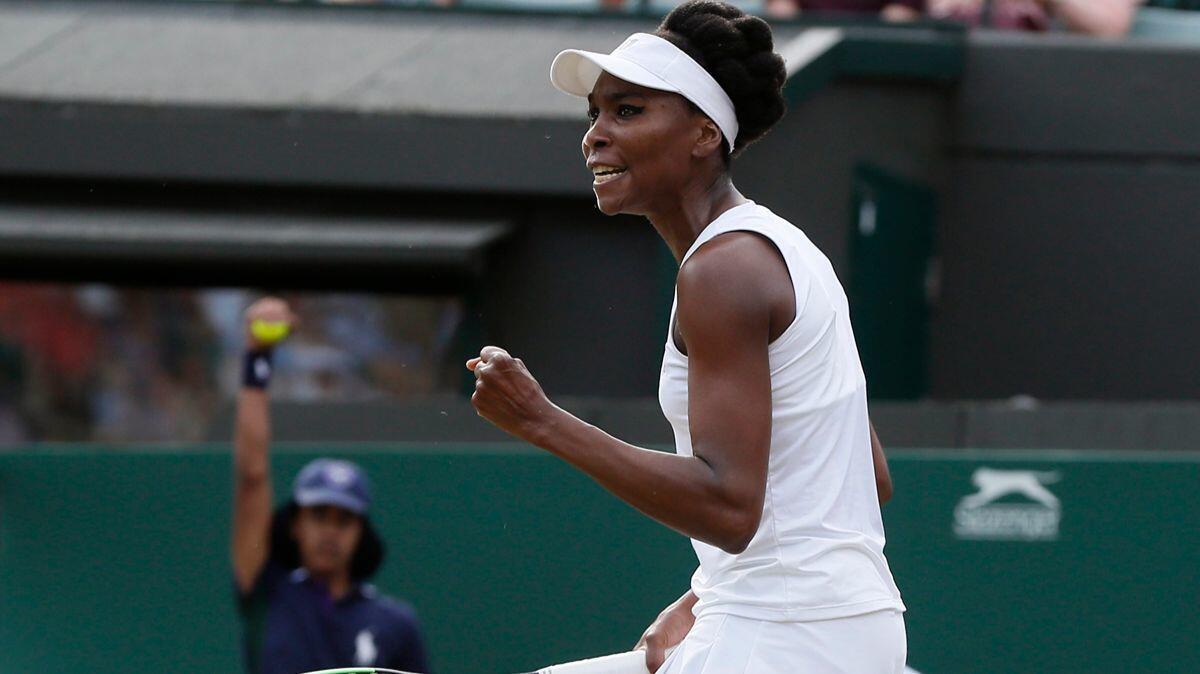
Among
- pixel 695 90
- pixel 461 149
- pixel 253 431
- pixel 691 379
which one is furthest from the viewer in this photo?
pixel 461 149

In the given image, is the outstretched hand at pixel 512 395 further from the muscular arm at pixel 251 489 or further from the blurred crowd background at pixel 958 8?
the blurred crowd background at pixel 958 8

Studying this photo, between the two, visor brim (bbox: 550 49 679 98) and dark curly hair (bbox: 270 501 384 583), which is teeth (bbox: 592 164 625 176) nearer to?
visor brim (bbox: 550 49 679 98)

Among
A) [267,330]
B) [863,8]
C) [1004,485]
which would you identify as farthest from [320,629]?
[863,8]

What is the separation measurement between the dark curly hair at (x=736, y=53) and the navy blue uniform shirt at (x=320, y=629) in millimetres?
3024

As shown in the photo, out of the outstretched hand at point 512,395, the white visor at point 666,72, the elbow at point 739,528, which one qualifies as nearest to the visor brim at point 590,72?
the white visor at point 666,72

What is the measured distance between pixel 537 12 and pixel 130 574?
370cm

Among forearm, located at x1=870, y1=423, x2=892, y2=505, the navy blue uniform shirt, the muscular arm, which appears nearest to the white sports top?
forearm, located at x1=870, y1=423, x2=892, y2=505

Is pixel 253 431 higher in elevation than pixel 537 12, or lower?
lower

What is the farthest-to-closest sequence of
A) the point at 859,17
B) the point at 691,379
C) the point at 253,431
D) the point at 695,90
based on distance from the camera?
1. the point at 859,17
2. the point at 253,431
3. the point at 695,90
4. the point at 691,379

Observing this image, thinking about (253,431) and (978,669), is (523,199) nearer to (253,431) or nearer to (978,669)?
(253,431)

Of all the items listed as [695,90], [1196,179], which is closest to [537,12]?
[1196,179]

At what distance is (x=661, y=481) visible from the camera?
7.75 ft

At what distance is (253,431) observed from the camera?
5.63 metres

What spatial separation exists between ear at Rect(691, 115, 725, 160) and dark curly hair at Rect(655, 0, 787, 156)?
0.24 ft
